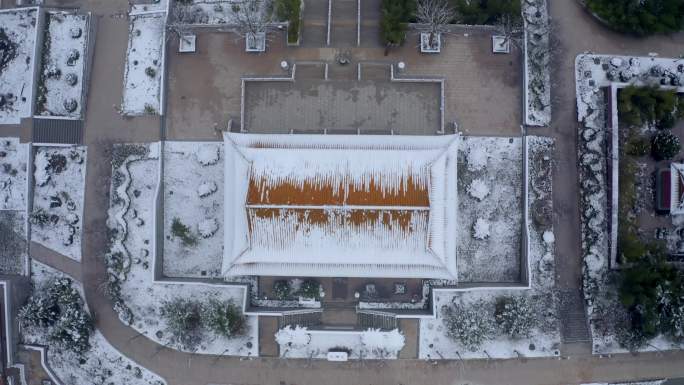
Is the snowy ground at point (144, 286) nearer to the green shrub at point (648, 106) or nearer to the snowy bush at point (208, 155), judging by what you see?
the snowy bush at point (208, 155)

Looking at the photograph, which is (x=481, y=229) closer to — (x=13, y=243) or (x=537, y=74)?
(x=537, y=74)

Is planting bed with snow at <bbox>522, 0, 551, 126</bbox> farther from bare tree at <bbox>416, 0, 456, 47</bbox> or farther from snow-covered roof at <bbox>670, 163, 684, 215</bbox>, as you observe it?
snow-covered roof at <bbox>670, 163, 684, 215</bbox>

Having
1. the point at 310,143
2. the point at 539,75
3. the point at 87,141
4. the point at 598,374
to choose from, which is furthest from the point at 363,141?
the point at 598,374

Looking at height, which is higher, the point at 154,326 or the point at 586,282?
the point at 586,282

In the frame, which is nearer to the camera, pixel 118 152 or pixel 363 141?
pixel 363 141

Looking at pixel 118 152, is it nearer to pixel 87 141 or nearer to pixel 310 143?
pixel 87 141

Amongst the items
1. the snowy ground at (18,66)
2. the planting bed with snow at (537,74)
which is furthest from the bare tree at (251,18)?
the planting bed with snow at (537,74)

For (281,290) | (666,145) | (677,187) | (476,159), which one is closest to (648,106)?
(666,145)
